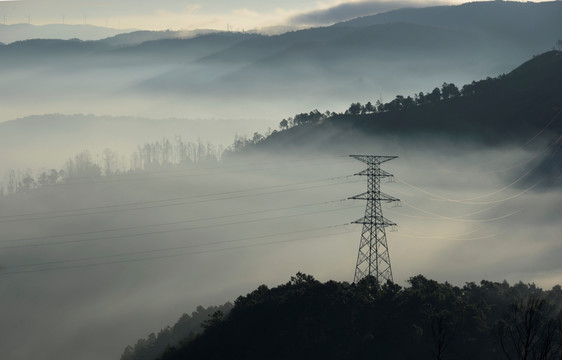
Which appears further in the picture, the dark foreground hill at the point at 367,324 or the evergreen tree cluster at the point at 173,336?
the evergreen tree cluster at the point at 173,336

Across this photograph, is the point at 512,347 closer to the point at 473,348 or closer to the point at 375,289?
the point at 473,348

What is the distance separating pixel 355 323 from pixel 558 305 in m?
37.1

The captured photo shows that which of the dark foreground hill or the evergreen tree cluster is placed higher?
the dark foreground hill

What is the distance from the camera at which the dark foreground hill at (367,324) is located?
11644 cm

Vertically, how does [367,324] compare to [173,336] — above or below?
above

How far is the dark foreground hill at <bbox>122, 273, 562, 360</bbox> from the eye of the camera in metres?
116

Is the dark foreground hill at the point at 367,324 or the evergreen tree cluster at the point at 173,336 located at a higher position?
the dark foreground hill at the point at 367,324

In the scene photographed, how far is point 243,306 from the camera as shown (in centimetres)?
13462

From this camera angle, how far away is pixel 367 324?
123 m

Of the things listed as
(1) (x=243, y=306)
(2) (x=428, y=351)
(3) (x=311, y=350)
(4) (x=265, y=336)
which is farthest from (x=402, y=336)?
(1) (x=243, y=306)

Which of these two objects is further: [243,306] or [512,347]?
[243,306]

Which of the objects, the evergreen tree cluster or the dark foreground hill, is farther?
the evergreen tree cluster

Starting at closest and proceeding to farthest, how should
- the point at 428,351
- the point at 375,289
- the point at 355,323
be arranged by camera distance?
the point at 428,351, the point at 355,323, the point at 375,289

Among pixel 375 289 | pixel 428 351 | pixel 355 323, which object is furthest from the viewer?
pixel 375 289
